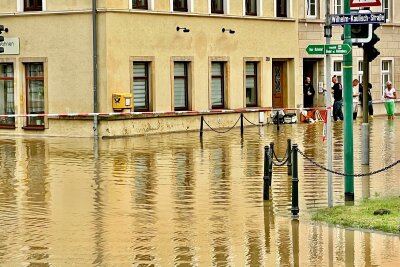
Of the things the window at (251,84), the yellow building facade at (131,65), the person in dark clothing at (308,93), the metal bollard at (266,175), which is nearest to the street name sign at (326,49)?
the metal bollard at (266,175)

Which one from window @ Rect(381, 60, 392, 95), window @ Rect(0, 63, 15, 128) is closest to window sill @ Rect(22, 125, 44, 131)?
window @ Rect(0, 63, 15, 128)

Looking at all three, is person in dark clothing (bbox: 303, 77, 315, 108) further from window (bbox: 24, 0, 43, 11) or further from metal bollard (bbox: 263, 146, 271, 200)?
metal bollard (bbox: 263, 146, 271, 200)

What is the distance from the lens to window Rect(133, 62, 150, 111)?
38.1 metres

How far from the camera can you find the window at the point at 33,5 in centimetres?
3806

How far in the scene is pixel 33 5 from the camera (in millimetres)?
38219

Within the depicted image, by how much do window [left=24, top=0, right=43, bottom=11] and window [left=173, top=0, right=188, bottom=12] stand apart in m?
4.48

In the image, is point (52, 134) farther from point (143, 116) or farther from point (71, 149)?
point (71, 149)

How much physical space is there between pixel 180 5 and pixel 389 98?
42.5 ft

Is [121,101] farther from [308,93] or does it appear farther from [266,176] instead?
[266,176]

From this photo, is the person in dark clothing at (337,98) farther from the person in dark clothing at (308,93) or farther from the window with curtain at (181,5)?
the window with curtain at (181,5)

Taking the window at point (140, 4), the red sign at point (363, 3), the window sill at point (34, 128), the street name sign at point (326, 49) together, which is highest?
the window at point (140, 4)

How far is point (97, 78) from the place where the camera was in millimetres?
36781

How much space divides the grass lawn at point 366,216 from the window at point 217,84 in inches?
915

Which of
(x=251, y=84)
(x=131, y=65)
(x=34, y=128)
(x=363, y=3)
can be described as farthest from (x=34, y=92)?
(x=363, y=3)
